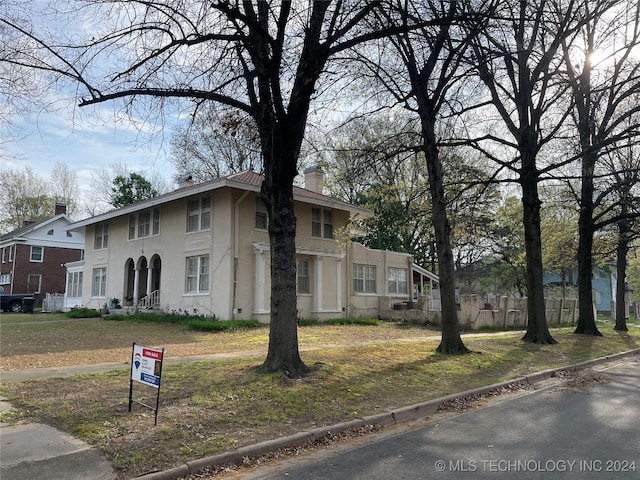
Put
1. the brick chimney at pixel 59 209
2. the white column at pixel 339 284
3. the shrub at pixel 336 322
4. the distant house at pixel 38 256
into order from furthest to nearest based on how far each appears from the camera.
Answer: the brick chimney at pixel 59 209, the distant house at pixel 38 256, the white column at pixel 339 284, the shrub at pixel 336 322

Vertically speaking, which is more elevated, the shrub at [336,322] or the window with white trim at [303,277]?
the window with white trim at [303,277]

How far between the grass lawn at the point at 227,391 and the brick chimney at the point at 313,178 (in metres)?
12.6

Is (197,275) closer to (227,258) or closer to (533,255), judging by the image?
(227,258)

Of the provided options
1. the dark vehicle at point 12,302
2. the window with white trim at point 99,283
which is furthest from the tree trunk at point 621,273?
the dark vehicle at point 12,302

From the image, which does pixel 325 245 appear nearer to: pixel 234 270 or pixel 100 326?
pixel 234 270

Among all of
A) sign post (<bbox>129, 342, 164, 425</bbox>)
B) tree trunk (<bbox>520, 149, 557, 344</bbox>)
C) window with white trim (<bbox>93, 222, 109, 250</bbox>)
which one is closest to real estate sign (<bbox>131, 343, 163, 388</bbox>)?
sign post (<bbox>129, 342, 164, 425</bbox>)

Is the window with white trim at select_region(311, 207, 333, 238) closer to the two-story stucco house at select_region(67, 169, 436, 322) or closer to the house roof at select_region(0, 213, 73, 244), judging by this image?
the two-story stucco house at select_region(67, 169, 436, 322)

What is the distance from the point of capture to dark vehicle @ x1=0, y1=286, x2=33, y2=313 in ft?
110

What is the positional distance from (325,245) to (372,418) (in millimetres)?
17541

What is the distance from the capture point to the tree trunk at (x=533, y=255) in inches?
629

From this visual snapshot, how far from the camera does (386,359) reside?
1114cm

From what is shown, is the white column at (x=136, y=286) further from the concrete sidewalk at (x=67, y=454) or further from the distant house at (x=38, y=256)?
the concrete sidewalk at (x=67, y=454)

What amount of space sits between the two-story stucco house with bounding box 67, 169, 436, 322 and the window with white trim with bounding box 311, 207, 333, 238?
0.05 metres

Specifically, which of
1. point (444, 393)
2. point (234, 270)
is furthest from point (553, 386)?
point (234, 270)
